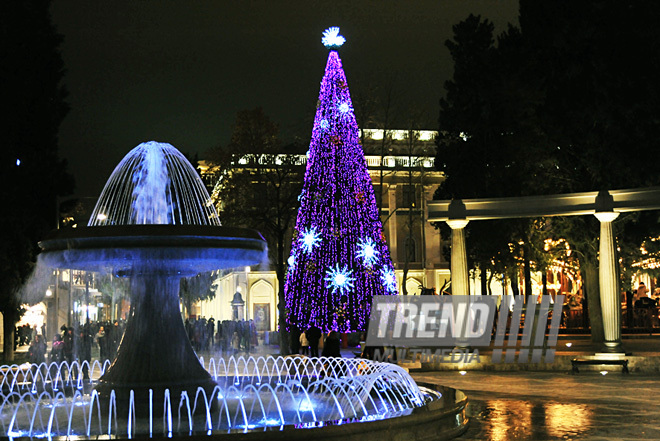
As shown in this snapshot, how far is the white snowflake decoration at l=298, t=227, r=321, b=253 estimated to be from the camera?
1181 inches

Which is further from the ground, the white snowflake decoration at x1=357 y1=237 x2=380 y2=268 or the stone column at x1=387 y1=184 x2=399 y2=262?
the stone column at x1=387 y1=184 x2=399 y2=262

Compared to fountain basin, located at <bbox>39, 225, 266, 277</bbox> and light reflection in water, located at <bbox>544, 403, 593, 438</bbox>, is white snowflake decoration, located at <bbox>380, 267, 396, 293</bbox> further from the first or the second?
fountain basin, located at <bbox>39, 225, 266, 277</bbox>

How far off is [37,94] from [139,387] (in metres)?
21.8

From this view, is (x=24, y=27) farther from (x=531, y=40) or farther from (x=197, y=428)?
(x=197, y=428)

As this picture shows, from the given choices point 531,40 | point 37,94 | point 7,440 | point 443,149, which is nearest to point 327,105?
point 443,149

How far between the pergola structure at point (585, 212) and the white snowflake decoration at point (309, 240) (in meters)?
7.91

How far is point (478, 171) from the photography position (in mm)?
29141

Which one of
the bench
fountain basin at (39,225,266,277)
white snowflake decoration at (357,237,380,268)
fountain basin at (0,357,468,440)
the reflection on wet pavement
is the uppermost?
white snowflake decoration at (357,237,380,268)

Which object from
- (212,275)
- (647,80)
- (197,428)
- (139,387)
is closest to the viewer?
(197,428)

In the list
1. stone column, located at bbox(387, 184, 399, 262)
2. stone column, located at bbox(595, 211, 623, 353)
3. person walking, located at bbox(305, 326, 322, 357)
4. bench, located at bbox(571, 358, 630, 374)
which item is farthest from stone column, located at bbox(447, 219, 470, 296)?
stone column, located at bbox(387, 184, 399, 262)

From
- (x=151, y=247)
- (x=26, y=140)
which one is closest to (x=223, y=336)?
(x=26, y=140)

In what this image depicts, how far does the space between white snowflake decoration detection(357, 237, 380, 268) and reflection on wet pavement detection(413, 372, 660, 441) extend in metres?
9.81

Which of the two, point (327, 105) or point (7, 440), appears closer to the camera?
point (7, 440)

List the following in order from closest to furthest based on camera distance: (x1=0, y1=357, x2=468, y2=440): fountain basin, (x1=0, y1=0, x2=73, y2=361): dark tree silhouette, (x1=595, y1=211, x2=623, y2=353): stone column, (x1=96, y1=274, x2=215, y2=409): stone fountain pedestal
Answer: (x1=0, y1=357, x2=468, y2=440): fountain basin, (x1=96, y1=274, x2=215, y2=409): stone fountain pedestal, (x1=595, y1=211, x2=623, y2=353): stone column, (x1=0, y1=0, x2=73, y2=361): dark tree silhouette
